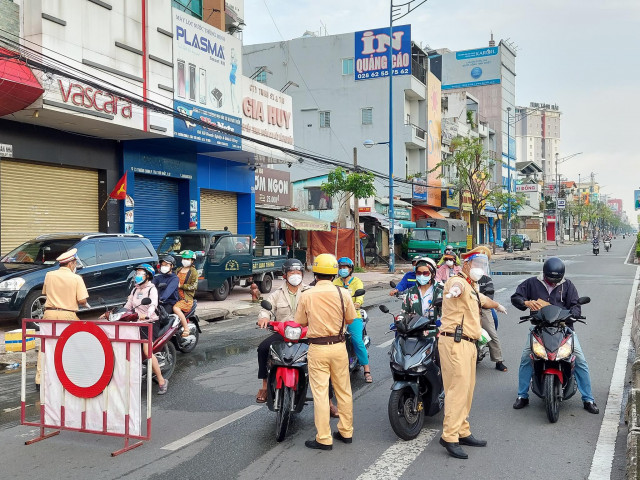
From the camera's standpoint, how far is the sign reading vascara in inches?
1081

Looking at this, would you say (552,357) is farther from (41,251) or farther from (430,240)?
(430,240)

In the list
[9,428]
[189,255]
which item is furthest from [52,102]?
[9,428]

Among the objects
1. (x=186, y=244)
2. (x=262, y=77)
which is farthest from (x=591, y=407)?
(x=262, y=77)

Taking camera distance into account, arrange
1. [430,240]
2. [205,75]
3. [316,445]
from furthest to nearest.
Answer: [430,240]
[205,75]
[316,445]

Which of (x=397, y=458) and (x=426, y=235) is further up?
(x=426, y=235)

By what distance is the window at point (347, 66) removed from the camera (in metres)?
42.6

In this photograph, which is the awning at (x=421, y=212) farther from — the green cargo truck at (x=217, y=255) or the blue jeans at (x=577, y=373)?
the blue jeans at (x=577, y=373)

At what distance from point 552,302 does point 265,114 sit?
58.9 ft

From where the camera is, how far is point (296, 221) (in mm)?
26109

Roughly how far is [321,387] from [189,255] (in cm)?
403

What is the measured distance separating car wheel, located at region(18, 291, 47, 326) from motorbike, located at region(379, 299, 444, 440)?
7.75 m

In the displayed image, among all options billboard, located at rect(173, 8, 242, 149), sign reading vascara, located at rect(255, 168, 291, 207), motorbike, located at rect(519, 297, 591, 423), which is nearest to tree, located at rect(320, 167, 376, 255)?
sign reading vascara, located at rect(255, 168, 291, 207)

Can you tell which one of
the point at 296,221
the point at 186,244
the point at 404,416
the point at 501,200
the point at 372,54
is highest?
the point at 372,54

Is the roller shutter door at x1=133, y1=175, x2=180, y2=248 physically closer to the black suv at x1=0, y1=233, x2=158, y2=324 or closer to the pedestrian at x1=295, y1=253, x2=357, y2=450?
the black suv at x1=0, y1=233, x2=158, y2=324
